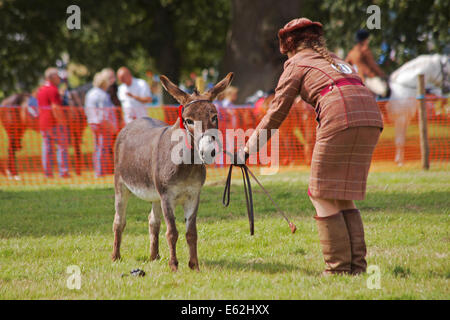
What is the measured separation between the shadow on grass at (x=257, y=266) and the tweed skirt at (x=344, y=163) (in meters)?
0.91

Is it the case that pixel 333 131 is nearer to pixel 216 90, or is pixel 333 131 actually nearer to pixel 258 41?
pixel 216 90

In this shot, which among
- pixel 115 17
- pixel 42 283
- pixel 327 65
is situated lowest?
pixel 42 283

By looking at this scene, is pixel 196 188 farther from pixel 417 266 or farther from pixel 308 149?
pixel 308 149

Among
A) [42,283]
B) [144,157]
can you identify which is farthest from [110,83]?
[42,283]

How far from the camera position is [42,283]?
17.2 feet

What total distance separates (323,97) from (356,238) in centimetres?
133

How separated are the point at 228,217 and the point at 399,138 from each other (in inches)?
278

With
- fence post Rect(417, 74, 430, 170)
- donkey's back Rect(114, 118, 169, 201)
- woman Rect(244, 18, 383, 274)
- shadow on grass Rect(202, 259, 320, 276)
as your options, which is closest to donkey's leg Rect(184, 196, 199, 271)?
shadow on grass Rect(202, 259, 320, 276)

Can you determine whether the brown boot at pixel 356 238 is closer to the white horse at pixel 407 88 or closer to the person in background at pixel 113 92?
the white horse at pixel 407 88

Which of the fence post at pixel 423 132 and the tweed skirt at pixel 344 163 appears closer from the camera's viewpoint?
the tweed skirt at pixel 344 163

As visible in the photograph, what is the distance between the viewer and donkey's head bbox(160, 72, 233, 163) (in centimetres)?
490

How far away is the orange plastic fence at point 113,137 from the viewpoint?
13453 mm

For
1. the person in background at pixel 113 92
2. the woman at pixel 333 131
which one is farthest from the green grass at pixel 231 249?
the person in background at pixel 113 92

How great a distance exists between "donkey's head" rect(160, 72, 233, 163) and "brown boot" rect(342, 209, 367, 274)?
141 cm
